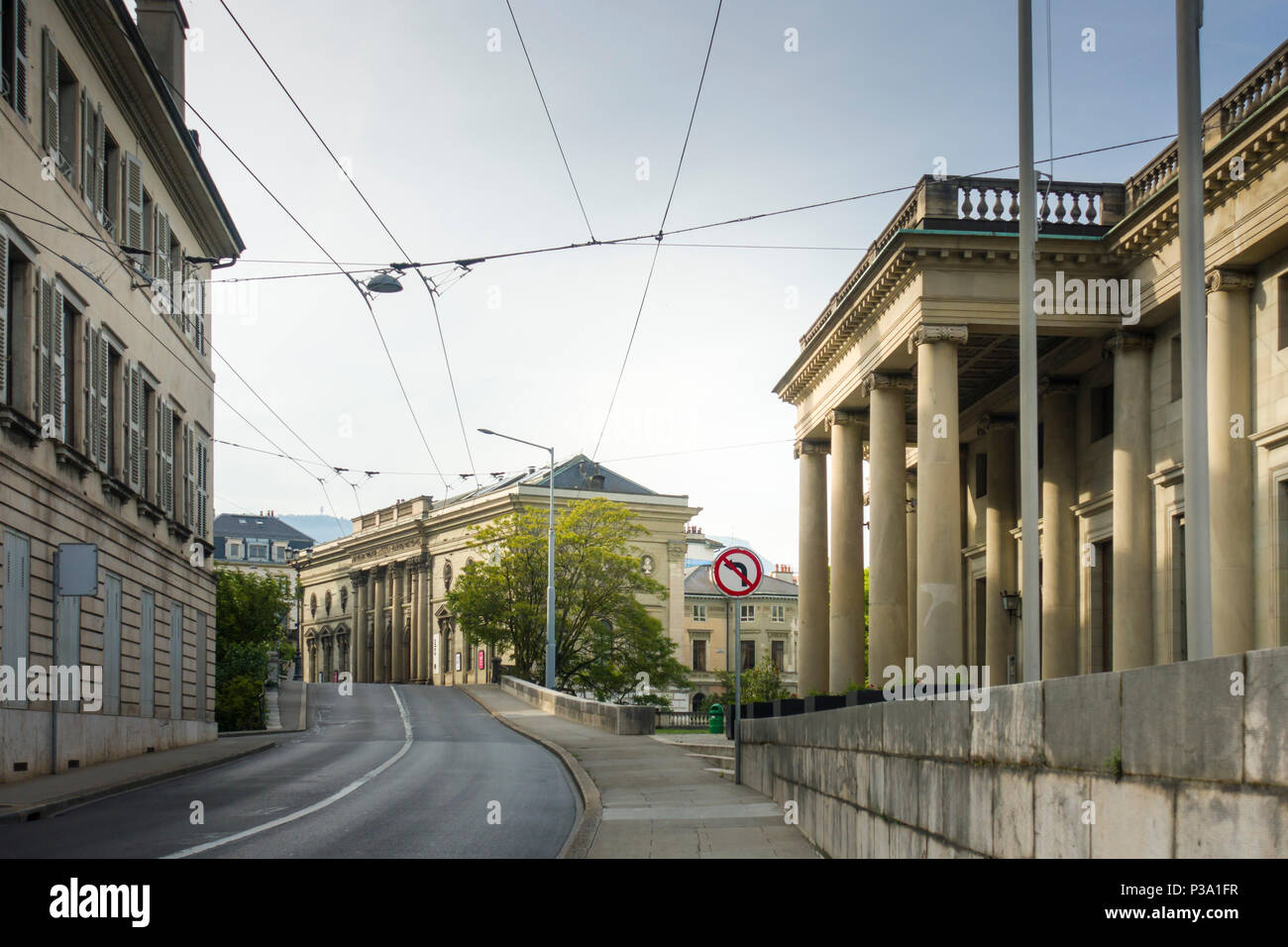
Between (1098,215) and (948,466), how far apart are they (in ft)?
19.2

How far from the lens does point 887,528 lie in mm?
29406

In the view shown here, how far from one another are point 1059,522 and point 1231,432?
29.1 feet

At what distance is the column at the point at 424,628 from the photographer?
98.1 metres

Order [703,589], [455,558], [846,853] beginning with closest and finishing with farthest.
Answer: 1. [846,853]
2. [455,558]
3. [703,589]

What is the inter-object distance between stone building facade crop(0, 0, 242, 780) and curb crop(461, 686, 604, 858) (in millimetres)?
8447

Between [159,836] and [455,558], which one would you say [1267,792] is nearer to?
[159,836]

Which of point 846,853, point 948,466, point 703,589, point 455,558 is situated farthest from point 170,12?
point 703,589

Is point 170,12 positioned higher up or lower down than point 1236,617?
higher up

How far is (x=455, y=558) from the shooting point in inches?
3703

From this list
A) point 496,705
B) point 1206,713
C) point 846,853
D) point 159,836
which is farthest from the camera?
point 496,705

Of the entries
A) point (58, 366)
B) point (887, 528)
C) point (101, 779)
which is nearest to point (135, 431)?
point (58, 366)

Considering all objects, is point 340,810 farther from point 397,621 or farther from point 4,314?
point 397,621

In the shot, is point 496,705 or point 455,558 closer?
point 496,705
